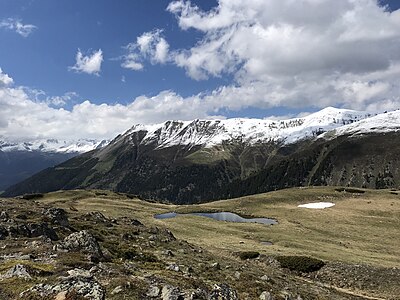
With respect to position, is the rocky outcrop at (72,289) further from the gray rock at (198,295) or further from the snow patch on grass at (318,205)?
the snow patch on grass at (318,205)

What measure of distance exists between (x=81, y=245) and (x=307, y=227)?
58.6 m

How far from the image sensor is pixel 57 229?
35.4m

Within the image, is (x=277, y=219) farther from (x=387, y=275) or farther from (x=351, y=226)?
(x=387, y=275)

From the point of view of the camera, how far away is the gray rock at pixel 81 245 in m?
25.6

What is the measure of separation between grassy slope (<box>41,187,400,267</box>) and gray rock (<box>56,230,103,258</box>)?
77.4 ft

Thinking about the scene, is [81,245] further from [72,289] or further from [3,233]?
[72,289]

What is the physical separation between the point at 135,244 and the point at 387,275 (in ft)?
92.3

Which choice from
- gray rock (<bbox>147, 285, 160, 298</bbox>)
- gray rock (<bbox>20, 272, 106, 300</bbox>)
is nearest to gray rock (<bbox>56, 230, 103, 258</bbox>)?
gray rock (<bbox>147, 285, 160, 298</bbox>)

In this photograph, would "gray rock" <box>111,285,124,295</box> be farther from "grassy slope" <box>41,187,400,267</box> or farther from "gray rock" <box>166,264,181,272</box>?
"grassy slope" <box>41,187,400,267</box>

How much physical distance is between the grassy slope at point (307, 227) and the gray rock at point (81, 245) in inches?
929

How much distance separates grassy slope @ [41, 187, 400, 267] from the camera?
53.2m

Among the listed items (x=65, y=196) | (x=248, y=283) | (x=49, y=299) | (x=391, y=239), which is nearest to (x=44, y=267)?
(x=49, y=299)

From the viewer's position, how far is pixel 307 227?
2972 inches

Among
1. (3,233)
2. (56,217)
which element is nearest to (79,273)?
(3,233)
